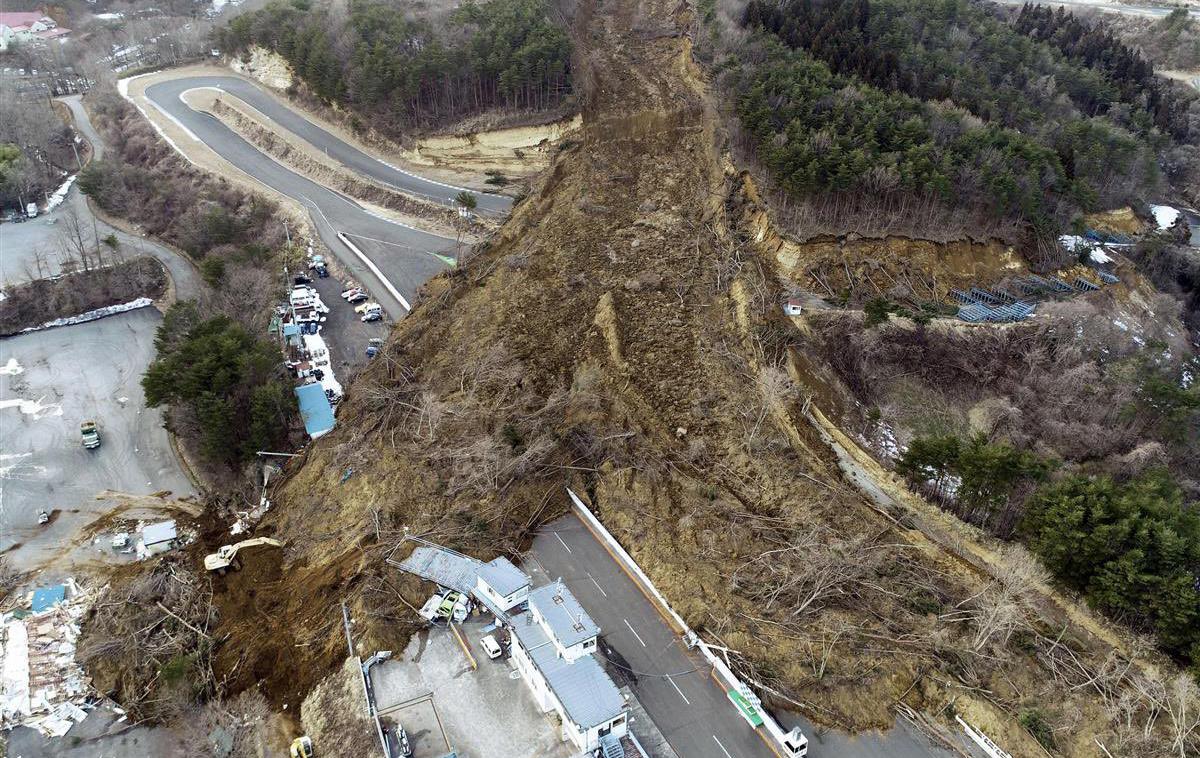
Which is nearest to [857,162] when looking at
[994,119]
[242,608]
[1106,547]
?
[994,119]

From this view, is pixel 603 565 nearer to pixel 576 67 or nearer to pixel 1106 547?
pixel 1106 547

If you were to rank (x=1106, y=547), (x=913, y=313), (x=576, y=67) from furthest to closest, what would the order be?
(x=576, y=67), (x=913, y=313), (x=1106, y=547)

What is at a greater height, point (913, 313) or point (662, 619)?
point (913, 313)

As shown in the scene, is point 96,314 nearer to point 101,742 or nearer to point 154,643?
point 154,643

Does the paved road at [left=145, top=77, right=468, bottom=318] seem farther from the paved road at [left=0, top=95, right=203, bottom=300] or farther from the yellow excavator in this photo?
the yellow excavator

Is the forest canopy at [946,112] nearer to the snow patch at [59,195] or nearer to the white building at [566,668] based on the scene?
the white building at [566,668]

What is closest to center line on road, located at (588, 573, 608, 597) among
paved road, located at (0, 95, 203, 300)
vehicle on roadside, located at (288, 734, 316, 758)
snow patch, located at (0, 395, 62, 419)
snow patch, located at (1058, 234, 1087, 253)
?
vehicle on roadside, located at (288, 734, 316, 758)

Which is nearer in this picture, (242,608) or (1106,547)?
(1106,547)

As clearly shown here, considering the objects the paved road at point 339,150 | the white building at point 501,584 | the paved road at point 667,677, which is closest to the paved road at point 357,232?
the paved road at point 339,150
